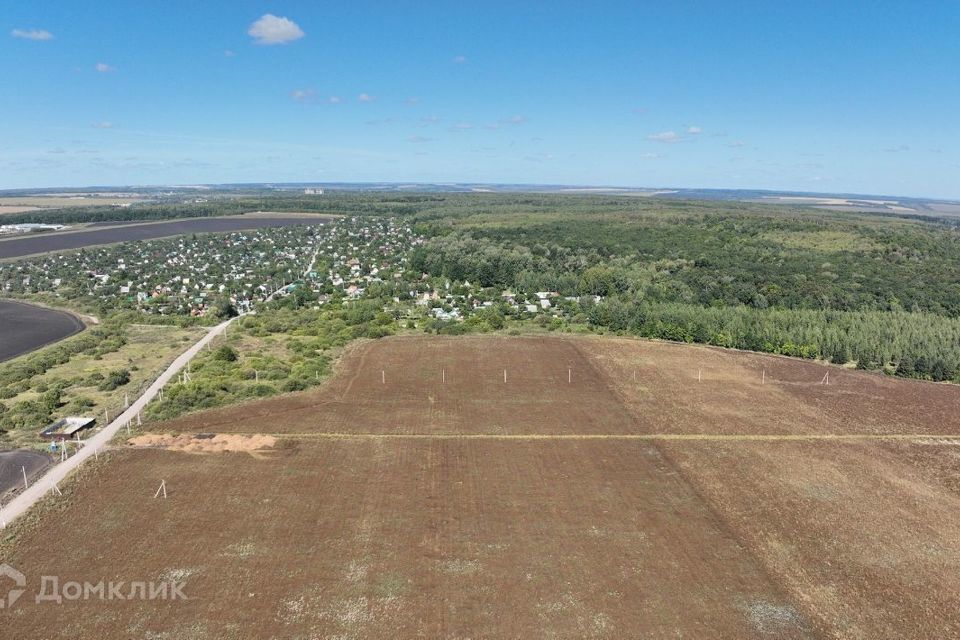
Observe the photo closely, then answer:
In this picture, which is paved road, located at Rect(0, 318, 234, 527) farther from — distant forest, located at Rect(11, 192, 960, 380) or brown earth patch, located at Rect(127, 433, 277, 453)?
distant forest, located at Rect(11, 192, 960, 380)

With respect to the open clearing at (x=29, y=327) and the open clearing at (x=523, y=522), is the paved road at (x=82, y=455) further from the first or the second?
the open clearing at (x=29, y=327)

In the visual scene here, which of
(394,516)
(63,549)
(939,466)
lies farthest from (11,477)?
(939,466)

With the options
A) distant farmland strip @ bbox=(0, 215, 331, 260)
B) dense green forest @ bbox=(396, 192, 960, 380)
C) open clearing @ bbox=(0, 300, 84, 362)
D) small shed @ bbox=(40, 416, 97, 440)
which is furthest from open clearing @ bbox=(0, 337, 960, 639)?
distant farmland strip @ bbox=(0, 215, 331, 260)

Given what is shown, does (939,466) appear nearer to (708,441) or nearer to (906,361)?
→ (708,441)

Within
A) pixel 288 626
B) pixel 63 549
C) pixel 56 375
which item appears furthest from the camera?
pixel 56 375

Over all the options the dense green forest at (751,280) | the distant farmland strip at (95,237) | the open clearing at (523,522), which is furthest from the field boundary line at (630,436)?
the distant farmland strip at (95,237)

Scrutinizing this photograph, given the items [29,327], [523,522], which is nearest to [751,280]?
[523,522]
